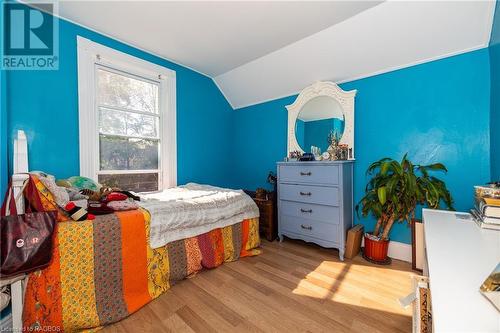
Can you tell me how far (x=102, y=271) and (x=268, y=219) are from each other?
1905 millimetres

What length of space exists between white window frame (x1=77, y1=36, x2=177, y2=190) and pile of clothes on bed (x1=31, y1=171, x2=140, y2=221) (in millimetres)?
352

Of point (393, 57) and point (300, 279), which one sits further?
point (393, 57)

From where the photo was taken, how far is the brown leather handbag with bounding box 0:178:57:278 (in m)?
1.04

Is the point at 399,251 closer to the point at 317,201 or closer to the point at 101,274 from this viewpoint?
the point at 317,201

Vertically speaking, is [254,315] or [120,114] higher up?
[120,114]

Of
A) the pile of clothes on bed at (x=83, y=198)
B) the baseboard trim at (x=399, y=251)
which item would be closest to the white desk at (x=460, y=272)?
the baseboard trim at (x=399, y=251)

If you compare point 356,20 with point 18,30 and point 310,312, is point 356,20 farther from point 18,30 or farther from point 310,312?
point 18,30

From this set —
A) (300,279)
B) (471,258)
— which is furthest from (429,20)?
(300,279)

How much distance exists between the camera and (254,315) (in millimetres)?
1466

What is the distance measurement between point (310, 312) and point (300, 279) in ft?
1.38

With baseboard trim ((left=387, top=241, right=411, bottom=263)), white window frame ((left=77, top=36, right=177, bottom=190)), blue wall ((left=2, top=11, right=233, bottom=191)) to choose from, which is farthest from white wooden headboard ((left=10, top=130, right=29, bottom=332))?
baseboard trim ((left=387, top=241, right=411, bottom=263))

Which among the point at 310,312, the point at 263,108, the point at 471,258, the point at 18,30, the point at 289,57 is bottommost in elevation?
the point at 310,312

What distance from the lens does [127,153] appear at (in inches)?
103

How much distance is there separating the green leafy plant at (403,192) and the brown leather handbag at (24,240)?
248 cm
